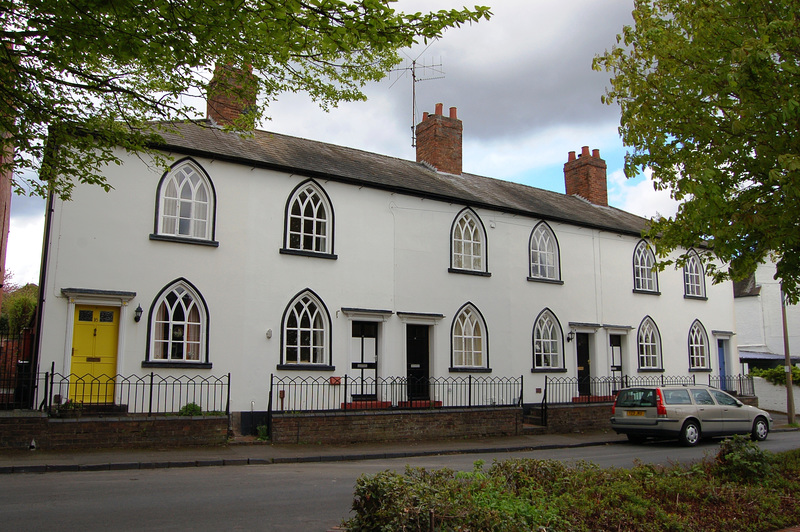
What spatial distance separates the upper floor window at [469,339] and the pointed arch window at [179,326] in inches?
300

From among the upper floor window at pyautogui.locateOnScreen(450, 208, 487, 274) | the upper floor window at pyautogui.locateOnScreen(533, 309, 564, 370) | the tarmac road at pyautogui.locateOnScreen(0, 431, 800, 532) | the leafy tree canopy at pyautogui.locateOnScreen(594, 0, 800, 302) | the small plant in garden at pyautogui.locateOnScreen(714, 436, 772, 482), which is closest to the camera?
the tarmac road at pyautogui.locateOnScreen(0, 431, 800, 532)

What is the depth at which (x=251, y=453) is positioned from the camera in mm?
13258

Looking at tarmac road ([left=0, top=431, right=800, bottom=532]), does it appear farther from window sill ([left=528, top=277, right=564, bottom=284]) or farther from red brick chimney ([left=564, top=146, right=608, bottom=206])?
red brick chimney ([left=564, top=146, right=608, bottom=206])

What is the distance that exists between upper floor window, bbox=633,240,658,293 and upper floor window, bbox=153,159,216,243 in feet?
54.0

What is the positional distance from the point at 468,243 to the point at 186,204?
8875 mm

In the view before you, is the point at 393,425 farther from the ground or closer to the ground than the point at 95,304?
closer to the ground

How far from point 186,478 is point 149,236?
6996 mm

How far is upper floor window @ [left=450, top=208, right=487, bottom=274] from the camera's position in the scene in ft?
67.2

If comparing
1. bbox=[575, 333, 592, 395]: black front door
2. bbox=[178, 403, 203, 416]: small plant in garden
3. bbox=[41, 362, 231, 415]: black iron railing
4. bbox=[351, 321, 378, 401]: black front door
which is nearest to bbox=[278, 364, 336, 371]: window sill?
bbox=[351, 321, 378, 401]: black front door

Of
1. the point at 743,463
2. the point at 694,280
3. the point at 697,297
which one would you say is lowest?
the point at 743,463

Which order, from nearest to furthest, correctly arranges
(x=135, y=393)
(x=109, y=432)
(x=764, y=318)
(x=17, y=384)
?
(x=109, y=432) < (x=135, y=393) < (x=17, y=384) < (x=764, y=318)

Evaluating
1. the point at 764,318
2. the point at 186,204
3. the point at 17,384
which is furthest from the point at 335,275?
the point at 764,318

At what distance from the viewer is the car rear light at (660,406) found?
16.2m

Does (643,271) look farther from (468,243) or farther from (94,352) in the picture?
(94,352)
